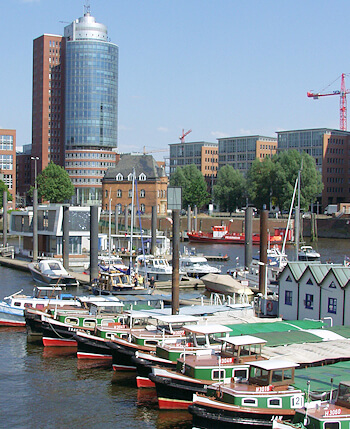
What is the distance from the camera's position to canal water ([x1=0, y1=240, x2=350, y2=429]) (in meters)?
29.3

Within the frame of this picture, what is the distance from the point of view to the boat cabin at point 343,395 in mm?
23389

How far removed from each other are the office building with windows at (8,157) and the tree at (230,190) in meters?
59.6

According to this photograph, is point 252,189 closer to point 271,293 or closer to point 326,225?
point 326,225

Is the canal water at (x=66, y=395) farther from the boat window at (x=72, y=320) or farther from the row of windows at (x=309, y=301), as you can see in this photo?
the row of windows at (x=309, y=301)

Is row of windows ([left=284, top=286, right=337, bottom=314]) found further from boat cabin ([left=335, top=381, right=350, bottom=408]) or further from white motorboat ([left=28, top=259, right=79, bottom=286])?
white motorboat ([left=28, top=259, right=79, bottom=286])

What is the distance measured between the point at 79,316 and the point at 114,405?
411 inches

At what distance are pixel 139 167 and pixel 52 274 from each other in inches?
3989

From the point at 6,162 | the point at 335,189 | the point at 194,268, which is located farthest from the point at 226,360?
the point at 6,162

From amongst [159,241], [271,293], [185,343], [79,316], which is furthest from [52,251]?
[185,343]

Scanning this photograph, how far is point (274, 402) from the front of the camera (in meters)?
25.0

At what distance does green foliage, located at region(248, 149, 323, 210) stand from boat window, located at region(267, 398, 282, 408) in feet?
431

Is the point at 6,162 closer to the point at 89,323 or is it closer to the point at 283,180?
the point at 283,180

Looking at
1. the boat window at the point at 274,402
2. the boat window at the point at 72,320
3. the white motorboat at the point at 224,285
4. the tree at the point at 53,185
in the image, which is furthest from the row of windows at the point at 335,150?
the boat window at the point at 274,402

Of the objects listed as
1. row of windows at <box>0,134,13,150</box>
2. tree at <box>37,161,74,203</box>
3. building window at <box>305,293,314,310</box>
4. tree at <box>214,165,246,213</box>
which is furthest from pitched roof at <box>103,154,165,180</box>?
building window at <box>305,293,314,310</box>
